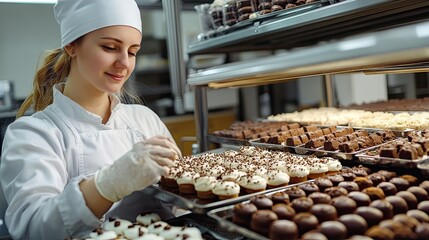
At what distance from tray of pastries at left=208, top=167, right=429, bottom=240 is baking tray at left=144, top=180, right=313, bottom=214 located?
3cm

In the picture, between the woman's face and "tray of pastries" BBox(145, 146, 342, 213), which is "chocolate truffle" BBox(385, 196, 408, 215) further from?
the woman's face

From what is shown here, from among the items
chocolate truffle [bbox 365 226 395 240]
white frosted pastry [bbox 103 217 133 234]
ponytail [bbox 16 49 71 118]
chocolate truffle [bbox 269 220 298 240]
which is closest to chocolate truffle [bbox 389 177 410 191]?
chocolate truffle [bbox 365 226 395 240]

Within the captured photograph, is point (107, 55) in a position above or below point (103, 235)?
above

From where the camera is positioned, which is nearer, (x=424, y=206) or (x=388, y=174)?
(x=424, y=206)

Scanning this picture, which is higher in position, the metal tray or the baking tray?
the metal tray

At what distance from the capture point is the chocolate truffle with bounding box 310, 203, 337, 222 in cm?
124

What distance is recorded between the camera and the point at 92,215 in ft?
4.94

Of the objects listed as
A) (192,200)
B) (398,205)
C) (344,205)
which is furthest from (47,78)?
(398,205)

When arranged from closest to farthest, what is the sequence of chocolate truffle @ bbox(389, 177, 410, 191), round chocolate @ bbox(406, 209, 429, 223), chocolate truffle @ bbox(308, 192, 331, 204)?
1. round chocolate @ bbox(406, 209, 429, 223)
2. chocolate truffle @ bbox(308, 192, 331, 204)
3. chocolate truffle @ bbox(389, 177, 410, 191)

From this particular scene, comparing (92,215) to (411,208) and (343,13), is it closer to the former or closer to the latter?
(411,208)

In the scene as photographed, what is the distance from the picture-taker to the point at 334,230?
1153 mm

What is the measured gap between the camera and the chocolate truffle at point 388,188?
1400 millimetres

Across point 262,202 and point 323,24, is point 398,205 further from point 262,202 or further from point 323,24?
point 323,24

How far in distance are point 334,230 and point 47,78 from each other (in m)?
1.50
